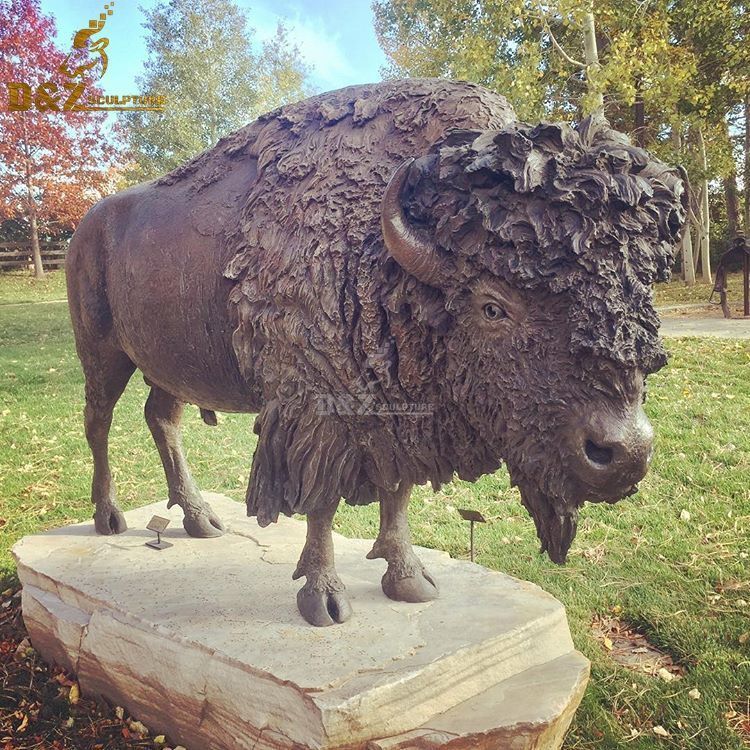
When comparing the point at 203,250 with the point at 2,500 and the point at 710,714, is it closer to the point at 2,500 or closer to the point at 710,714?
the point at 710,714

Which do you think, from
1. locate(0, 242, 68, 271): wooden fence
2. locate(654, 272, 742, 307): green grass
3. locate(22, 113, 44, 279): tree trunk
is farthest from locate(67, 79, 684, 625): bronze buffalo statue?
locate(0, 242, 68, 271): wooden fence

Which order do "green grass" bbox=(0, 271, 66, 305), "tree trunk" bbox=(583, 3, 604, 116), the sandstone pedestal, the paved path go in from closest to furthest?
the sandstone pedestal < "tree trunk" bbox=(583, 3, 604, 116) < the paved path < "green grass" bbox=(0, 271, 66, 305)

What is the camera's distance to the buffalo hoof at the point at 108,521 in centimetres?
376

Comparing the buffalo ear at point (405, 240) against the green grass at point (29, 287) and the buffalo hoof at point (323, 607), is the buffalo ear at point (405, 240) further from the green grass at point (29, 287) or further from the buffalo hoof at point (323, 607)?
the green grass at point (29, 287)

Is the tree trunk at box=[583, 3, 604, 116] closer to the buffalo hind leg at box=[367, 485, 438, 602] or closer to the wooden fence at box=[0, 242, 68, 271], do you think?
the buffalo hind leg at box=[367, 485, 438, 602]

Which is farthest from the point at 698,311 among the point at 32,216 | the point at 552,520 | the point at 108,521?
the point at 32,216

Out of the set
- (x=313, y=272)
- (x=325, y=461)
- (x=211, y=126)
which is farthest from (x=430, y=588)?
(x=211, y=126)

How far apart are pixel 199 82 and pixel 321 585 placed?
42.6ft

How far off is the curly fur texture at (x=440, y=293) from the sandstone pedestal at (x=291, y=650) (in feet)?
1.68

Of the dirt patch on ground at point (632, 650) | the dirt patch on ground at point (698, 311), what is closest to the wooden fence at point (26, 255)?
the dirt patch on ground at point (698, 311)

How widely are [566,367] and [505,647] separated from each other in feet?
4.16

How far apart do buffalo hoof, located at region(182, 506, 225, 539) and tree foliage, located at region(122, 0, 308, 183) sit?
10952mm

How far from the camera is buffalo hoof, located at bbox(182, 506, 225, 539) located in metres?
3.70

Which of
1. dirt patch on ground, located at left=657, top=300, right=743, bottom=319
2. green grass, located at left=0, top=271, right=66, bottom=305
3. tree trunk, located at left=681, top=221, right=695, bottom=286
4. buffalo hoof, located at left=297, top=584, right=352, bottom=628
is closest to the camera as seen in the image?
buffalo hoof, located at left=297, top=584, right=352, bottom=628
